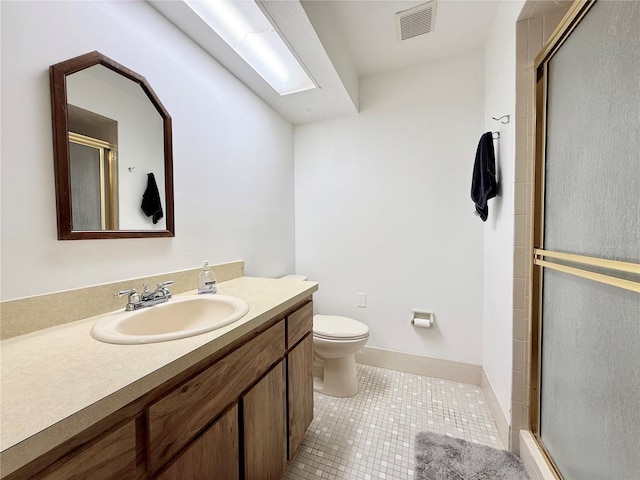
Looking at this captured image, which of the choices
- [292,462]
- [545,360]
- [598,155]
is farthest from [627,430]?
[292,462]

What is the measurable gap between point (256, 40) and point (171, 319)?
1494 millimetres

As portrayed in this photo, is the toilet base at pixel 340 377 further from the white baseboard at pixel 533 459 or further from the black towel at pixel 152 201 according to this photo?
the black towel at pixel 152 201

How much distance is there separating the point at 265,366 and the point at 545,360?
1.27 m

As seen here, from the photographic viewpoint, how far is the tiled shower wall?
1.21 m

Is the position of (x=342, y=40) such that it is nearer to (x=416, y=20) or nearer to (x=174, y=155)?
(x=416, y=20)

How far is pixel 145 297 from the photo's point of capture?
3.36 ft

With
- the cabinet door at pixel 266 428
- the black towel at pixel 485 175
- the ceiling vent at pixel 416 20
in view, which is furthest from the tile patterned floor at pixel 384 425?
the ceiling vent at pixel 416 20

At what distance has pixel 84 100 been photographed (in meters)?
0.93

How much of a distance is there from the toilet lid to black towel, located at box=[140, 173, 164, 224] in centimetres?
117

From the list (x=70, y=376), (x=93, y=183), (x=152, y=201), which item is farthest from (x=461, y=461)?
(x=93, y=183)

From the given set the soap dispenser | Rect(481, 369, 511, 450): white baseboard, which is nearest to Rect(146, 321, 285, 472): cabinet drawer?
Result: the soap dispenser

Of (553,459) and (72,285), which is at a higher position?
(72,285)

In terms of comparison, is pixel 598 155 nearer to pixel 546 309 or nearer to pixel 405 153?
pixel 546 309

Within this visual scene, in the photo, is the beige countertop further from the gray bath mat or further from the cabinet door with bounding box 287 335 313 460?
the gray bath mat
